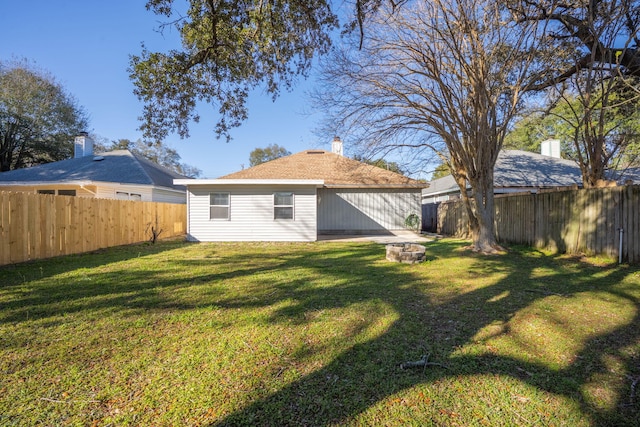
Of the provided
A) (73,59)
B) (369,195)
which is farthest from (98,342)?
(369,195)

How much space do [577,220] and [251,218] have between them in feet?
33.5

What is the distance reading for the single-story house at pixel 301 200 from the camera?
1256cm

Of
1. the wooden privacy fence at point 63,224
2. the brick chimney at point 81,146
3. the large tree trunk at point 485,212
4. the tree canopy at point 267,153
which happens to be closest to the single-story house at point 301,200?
the wooden privacy fence at point 63,224

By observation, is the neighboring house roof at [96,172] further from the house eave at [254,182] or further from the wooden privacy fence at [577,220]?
the wooden privacy fence at [577,220]

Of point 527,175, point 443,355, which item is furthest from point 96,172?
point 527,175

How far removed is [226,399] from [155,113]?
261 inches

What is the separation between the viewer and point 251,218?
12633mm

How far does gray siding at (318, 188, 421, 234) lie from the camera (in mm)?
16297

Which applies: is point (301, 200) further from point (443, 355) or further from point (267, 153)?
point (267, 153)

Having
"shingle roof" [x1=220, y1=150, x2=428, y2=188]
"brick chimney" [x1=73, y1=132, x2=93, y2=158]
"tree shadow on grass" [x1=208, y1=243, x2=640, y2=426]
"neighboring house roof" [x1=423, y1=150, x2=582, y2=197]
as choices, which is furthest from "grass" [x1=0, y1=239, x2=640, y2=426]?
"brick chimney" [x1=73, y1=132, x2=93, y2=158]

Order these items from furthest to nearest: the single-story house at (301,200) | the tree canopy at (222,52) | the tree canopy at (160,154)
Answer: the tree canopy at (160,154), the single-story house at (301,200), the tree canopy at (222,52)

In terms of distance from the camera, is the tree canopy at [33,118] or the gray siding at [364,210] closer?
the gray siding at [364,210]

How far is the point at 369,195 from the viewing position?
1630cm

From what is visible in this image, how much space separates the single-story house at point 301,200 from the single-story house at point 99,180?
4.89 meters
